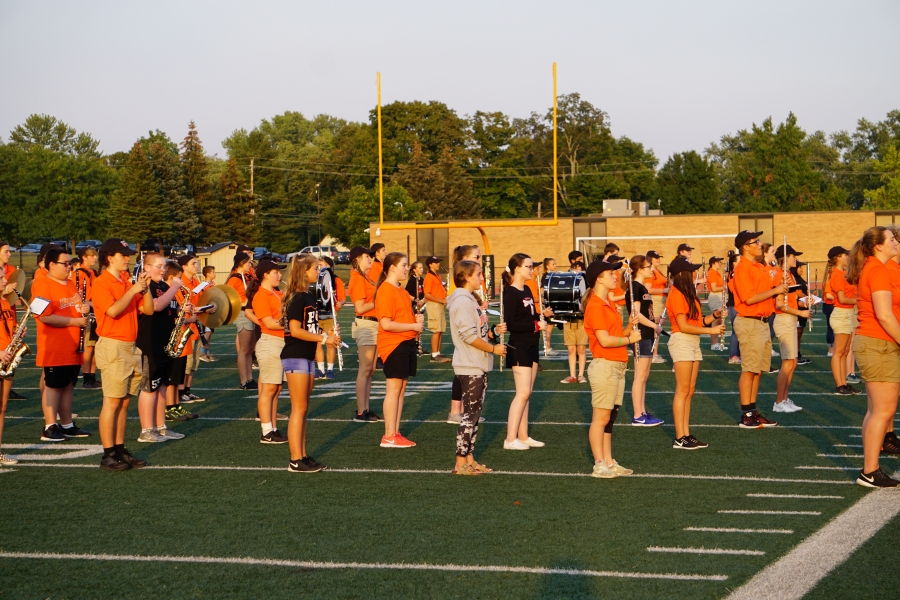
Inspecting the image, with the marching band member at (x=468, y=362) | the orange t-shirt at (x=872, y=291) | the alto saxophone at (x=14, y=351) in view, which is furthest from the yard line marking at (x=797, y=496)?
the alto saxophone at (x=14, y=351)

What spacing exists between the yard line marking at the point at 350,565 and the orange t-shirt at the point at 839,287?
6.96m

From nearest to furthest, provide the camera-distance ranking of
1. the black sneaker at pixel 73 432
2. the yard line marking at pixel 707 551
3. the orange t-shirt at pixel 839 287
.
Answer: the yard line marking at pixel 707 551
the black sneaker at pixel 73 432
the orange t-shirt at pixel 839 287

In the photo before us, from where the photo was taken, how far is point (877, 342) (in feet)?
23.0

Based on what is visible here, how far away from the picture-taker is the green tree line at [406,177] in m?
63.8

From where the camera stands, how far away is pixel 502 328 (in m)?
8.07

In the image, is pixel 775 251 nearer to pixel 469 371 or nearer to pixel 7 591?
pixel 469 371

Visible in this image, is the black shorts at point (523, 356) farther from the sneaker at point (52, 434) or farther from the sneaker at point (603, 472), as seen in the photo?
the sneaker at point (52, 434)

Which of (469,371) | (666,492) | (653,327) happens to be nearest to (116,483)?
(469,371)

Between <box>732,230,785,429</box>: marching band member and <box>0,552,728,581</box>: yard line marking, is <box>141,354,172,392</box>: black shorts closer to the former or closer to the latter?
<box>0,552,728,581</box>: yard line marking

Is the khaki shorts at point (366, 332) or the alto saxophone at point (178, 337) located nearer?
the alto saxophone at point (178, 337)

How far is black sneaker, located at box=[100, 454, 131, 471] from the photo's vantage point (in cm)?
812

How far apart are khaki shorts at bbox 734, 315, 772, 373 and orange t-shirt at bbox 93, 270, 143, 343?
5790 millimetres

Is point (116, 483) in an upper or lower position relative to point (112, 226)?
lower

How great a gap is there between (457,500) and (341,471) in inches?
56.5
